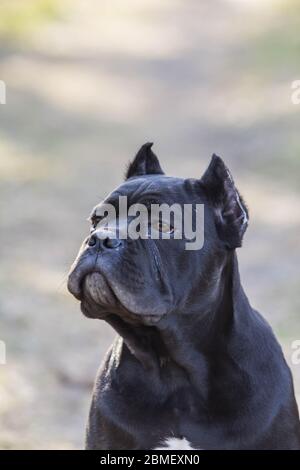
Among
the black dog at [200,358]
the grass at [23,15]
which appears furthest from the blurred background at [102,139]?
the black dog at [200,358]

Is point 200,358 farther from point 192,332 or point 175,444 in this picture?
point 175,444

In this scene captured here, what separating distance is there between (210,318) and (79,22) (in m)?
12.0

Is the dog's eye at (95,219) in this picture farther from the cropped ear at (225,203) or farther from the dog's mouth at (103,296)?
the cropped ear at (225,203)

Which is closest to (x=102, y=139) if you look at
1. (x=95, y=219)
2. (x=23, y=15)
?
(x=23, y=15)

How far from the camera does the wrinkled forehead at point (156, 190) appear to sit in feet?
15.9

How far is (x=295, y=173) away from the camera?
37.9 feet

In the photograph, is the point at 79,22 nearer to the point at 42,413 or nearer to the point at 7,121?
the point at 7,121

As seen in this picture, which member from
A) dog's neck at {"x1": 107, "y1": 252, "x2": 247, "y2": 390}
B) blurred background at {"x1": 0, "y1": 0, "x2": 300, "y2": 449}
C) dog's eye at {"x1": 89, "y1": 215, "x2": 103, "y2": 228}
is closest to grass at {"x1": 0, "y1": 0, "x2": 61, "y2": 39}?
blurred background at {"x1": 0, "y1": 0, "x2": 300, "y2": 449}

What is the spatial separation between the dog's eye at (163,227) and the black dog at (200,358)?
0.20ft

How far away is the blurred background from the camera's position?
26.3 feet

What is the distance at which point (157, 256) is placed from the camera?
4633mm

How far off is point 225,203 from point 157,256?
1.55ft

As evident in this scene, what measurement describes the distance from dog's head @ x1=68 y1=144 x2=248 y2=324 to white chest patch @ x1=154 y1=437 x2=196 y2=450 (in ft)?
1.83
